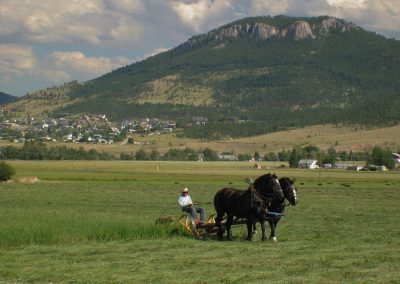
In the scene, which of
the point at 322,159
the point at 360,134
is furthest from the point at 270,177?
the point at 360,134

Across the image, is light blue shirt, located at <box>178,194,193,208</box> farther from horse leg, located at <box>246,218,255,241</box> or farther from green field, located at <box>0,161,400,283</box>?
horse leg, located at <box>246,218,255,241</box>

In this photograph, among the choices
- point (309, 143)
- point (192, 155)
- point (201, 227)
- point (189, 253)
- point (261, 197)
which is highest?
point (309, 143)

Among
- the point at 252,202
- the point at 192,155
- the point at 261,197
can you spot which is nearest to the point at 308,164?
the point at 192,155

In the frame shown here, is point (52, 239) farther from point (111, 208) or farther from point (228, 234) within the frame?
point (111, 208)

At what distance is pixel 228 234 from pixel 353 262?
6319 mm

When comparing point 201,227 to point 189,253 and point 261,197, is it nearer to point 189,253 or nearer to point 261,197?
point 261,197

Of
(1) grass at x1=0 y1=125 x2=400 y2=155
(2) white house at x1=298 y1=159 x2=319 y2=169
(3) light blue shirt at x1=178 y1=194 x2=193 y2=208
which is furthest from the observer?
(1) grass at x1=0 y1=125 x2=400 y2=155

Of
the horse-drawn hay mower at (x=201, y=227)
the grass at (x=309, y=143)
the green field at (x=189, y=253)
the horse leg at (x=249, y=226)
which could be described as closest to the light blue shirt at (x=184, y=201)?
the horse-drawn hay mower at (x=201, y=227)

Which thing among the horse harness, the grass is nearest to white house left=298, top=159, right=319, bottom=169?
the grass

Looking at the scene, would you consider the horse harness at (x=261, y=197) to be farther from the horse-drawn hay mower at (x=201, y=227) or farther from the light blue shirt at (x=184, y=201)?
the light blue shirt at (x=184, y=201)

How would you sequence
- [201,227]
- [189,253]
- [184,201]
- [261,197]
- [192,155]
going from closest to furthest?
[189,253]
[261,197]
[201,227]
[184,201]
[192,155]

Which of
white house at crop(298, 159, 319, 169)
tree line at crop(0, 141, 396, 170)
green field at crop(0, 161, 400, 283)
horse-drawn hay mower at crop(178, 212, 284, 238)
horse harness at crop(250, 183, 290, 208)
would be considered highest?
tree line at crop(0, 141, 396, 170)

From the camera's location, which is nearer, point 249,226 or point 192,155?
point 249,226

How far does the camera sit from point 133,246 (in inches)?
757
